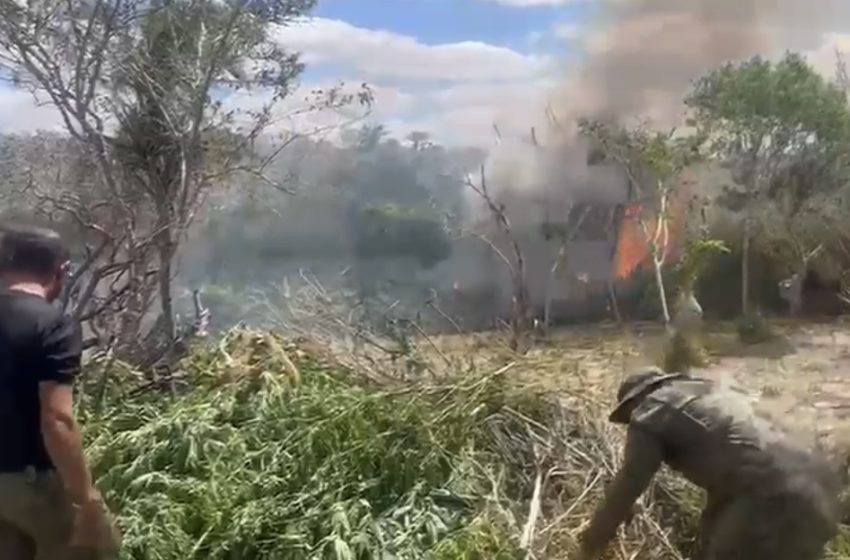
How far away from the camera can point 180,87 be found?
7.11m

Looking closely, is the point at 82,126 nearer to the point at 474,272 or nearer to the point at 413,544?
the point at 474,272

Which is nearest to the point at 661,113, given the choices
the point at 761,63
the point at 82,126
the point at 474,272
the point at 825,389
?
the point at 761,63

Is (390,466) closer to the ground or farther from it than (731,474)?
closer to the ground

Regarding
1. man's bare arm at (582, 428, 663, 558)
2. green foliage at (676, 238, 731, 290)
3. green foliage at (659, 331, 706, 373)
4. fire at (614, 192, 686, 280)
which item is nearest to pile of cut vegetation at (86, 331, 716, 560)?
green foliage at (659, 331, 706, 373)

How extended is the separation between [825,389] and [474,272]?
222cm

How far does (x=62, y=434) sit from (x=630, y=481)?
132 cm

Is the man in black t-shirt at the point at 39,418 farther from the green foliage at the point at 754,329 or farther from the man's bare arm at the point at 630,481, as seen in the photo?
the green foliage at the point at 754,329

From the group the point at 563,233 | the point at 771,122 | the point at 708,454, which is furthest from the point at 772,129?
the point at 708,454

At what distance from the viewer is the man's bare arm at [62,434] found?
2.51m

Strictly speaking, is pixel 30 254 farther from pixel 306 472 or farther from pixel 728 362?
pixel 728 362

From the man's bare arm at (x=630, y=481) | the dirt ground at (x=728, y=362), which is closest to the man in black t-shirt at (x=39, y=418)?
the man's bare arm at (x=630, y=481)

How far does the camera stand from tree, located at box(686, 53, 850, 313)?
662cm

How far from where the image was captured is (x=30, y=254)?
2.63m

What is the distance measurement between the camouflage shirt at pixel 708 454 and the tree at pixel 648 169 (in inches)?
135
